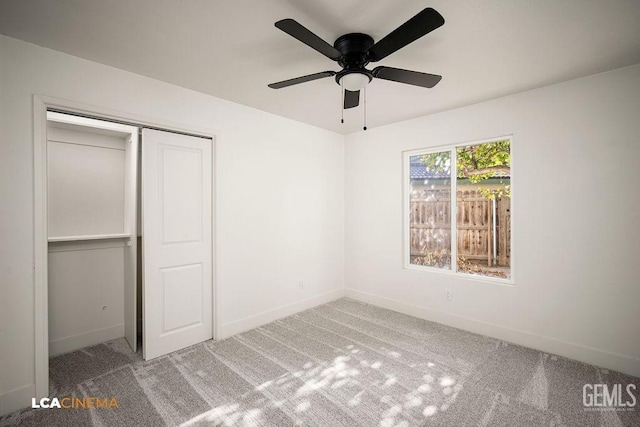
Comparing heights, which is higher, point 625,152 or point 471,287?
point 625,152

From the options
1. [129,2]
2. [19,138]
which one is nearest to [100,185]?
[19,138]

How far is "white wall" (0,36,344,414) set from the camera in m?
2.03

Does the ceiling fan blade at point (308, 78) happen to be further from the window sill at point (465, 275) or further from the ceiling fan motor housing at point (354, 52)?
the window sill at point (465, 275)

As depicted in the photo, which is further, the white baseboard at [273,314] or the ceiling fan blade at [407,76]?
the white baseboard at [273,314]

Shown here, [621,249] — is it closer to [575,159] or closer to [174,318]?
[575,159]

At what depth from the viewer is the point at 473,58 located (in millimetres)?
2279

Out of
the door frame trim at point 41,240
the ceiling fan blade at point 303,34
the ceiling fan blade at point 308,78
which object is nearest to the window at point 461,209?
the ceiling fan blade at point 308,78

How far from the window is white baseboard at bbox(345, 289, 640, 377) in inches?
21.3

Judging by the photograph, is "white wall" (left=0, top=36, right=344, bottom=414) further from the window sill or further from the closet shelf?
the window sill

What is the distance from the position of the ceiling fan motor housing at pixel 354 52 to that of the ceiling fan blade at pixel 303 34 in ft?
0.67

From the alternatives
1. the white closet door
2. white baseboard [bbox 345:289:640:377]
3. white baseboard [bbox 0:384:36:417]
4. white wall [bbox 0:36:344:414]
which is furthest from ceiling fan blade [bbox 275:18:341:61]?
white baseboard [bbox 345:289:640:377]

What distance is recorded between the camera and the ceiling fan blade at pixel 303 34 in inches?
56.2

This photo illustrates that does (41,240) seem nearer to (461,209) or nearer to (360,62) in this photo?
(360,62)

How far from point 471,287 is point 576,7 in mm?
2647
